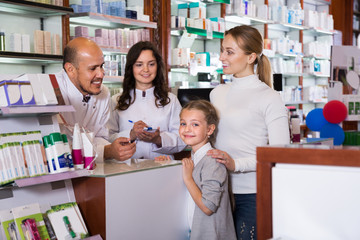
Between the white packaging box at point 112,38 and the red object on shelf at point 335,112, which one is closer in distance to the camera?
the white packaging box at point 112,38

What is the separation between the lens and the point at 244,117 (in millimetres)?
2316

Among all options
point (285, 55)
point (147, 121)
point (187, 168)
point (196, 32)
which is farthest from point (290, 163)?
point (285, 55)

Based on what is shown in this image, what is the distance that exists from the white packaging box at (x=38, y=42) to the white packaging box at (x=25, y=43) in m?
0.08

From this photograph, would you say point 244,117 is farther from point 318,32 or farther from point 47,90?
point 318,32

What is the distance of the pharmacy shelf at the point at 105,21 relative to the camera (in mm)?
4930

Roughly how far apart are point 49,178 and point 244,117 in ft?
3.01

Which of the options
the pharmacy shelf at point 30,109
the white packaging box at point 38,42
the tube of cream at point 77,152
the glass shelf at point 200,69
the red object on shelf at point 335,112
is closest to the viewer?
the pharmacy shelf at point 30,109

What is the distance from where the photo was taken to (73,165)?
214cm

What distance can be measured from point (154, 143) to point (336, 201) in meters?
1.79

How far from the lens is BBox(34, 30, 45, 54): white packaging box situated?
4.62 meters

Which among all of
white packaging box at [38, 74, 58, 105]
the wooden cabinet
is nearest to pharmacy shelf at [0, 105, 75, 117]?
white packaging box at [38, 74, 58, 105]

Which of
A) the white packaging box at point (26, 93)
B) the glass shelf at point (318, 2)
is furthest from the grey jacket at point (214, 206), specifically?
the glass shelf at point (318, 2)

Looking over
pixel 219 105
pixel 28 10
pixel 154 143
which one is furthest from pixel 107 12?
pixel 219 105

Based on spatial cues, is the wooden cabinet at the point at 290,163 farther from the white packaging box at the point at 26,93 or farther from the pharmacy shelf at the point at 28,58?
the pharmacy shelf at the point at 28,58
